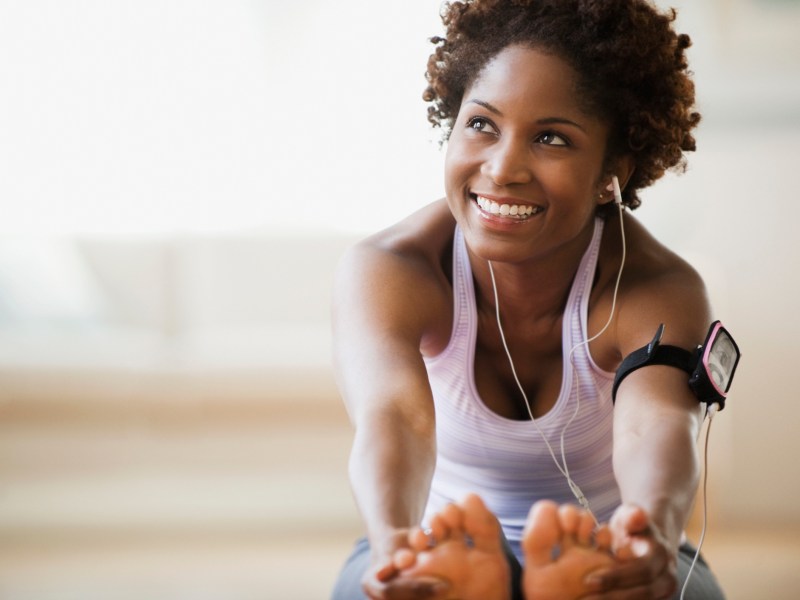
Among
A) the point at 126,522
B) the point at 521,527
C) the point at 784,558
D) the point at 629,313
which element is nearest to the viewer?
the point at 629,313

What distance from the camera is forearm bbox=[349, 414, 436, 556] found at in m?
1.05

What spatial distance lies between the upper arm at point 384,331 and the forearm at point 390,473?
0.04ft

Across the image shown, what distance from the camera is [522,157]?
4.07 ft

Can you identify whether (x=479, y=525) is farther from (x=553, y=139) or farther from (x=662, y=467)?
(x=553, y=139)

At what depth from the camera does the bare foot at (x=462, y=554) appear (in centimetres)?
94

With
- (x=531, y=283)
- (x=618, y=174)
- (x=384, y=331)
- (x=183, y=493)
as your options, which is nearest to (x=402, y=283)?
(x=384, y=331)

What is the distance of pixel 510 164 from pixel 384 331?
0.24m

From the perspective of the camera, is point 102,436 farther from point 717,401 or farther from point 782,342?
point 717,401

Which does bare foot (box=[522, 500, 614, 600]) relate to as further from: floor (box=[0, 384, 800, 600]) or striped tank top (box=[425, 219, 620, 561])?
floor (box=[0, 384, 800, 600])

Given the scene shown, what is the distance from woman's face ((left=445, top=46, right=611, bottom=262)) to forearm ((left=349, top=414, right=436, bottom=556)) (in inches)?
10.2

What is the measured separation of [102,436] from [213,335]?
39 cm

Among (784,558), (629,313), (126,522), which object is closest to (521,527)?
(629,313)

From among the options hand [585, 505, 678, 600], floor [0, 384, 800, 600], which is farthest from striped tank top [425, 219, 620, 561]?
floor [0, 384, 800, 600]

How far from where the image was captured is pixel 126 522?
8.95 feet
